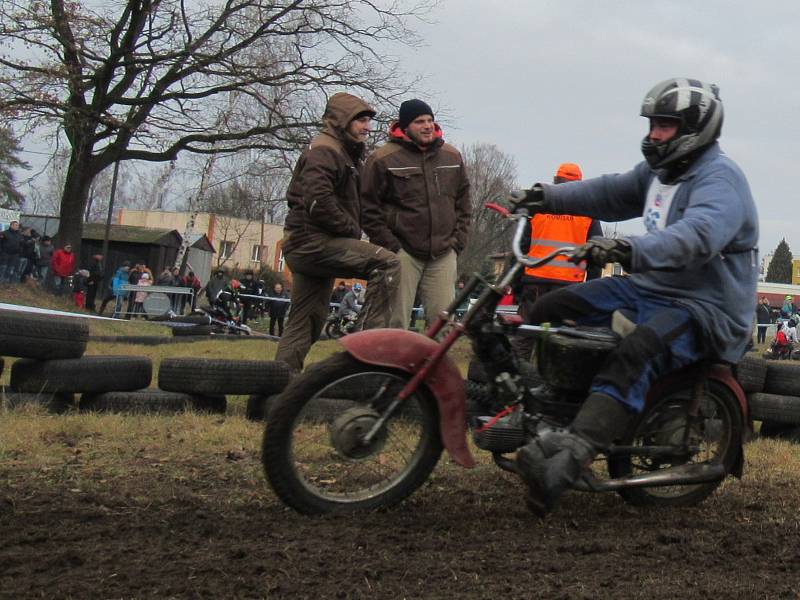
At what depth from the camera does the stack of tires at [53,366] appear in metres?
6.40

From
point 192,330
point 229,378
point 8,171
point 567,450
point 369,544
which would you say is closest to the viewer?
point 369,544

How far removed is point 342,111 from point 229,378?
2.11 m

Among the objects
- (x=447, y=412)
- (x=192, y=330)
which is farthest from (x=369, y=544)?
(x=192, y=330)

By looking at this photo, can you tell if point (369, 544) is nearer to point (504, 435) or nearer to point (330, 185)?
point (504, 435)

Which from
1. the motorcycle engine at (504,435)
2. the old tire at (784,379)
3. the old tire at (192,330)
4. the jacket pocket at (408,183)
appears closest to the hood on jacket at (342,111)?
the jacket pocket at (408,183)

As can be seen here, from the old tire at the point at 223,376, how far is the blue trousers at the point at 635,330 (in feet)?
8.10

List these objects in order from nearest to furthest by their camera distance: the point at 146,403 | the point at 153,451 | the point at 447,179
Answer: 1. the point at 153,451
2. the point at 146,403
3. the point at 447,179

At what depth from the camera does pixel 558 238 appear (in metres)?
8.12

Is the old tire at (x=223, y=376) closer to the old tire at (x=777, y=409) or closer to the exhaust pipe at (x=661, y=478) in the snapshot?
the exhaust pipe at (x=661, y=478)

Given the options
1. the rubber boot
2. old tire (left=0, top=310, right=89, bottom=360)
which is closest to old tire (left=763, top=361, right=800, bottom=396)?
the rubber boot

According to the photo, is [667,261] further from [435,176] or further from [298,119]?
[298,119]

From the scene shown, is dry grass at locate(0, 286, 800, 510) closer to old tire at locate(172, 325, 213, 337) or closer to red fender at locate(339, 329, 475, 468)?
red fender at locate(339, 329, 475, 468)

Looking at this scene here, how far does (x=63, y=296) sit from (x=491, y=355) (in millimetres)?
22686

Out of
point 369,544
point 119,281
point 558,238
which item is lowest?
point 119,281
